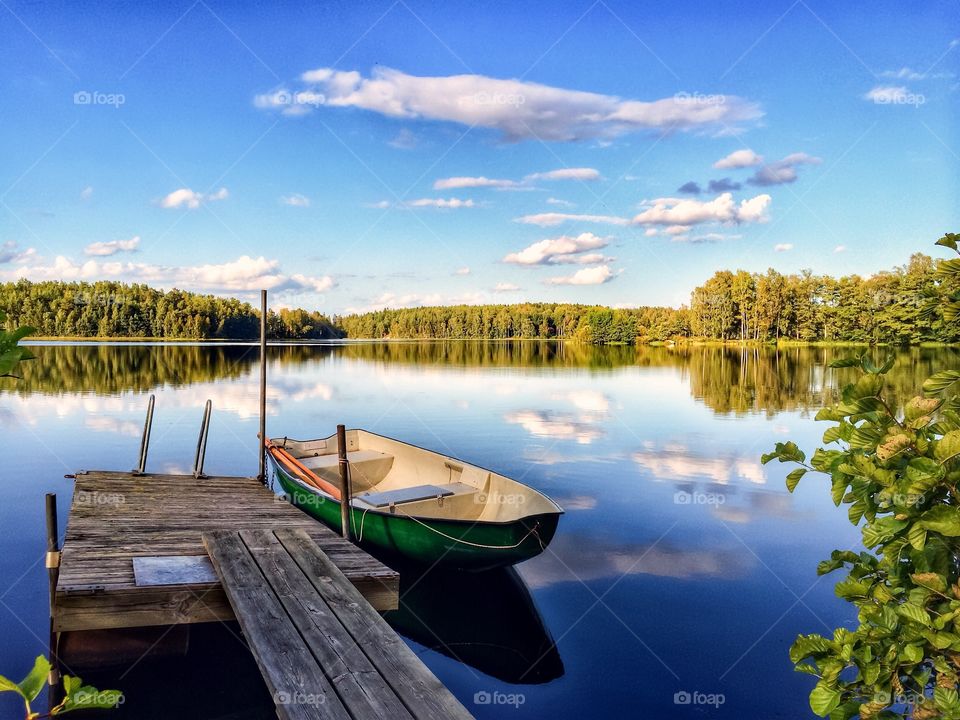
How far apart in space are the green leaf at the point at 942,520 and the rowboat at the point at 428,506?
619 centimetres

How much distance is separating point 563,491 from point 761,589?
18.9 ft

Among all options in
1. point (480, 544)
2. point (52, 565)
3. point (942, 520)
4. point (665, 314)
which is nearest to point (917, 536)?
point (942, 520)

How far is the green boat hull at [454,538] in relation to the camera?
8.58 meters

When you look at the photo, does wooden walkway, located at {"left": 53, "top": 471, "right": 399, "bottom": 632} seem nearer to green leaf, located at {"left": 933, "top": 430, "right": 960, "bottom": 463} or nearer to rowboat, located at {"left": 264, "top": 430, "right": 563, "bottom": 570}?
rowboat, located at {"left": 264, "top": 430, "right": 563, "bottom": 570}

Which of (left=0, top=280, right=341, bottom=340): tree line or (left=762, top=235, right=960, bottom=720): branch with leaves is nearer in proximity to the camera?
(left=762, top=235, right=960, bottom=720): branch with leaves

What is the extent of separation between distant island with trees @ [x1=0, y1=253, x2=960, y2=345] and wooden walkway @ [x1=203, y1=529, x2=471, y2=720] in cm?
8147

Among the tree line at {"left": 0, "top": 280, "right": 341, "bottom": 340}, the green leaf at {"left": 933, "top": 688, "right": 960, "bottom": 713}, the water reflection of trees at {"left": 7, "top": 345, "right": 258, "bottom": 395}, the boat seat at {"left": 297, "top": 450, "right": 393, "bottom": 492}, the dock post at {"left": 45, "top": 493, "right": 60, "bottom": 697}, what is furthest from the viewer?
the tree line at {"left": 0, "top": 280, "right": 341, "bottom": 340}

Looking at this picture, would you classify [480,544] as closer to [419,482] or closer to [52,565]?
[419,482]

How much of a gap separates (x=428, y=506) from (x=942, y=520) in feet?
26.7

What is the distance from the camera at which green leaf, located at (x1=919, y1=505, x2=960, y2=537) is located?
2412 millimetres

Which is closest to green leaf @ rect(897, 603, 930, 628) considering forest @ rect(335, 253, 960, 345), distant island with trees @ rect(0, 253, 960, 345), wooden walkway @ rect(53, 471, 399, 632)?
wooden walkway @ rect(53, 471, 399, 632)

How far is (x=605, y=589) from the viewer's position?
33.0 ft

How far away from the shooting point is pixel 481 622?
8844 millimetres

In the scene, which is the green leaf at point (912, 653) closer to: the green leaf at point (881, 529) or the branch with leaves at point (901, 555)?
the branch with leaves at point (901, 555)
